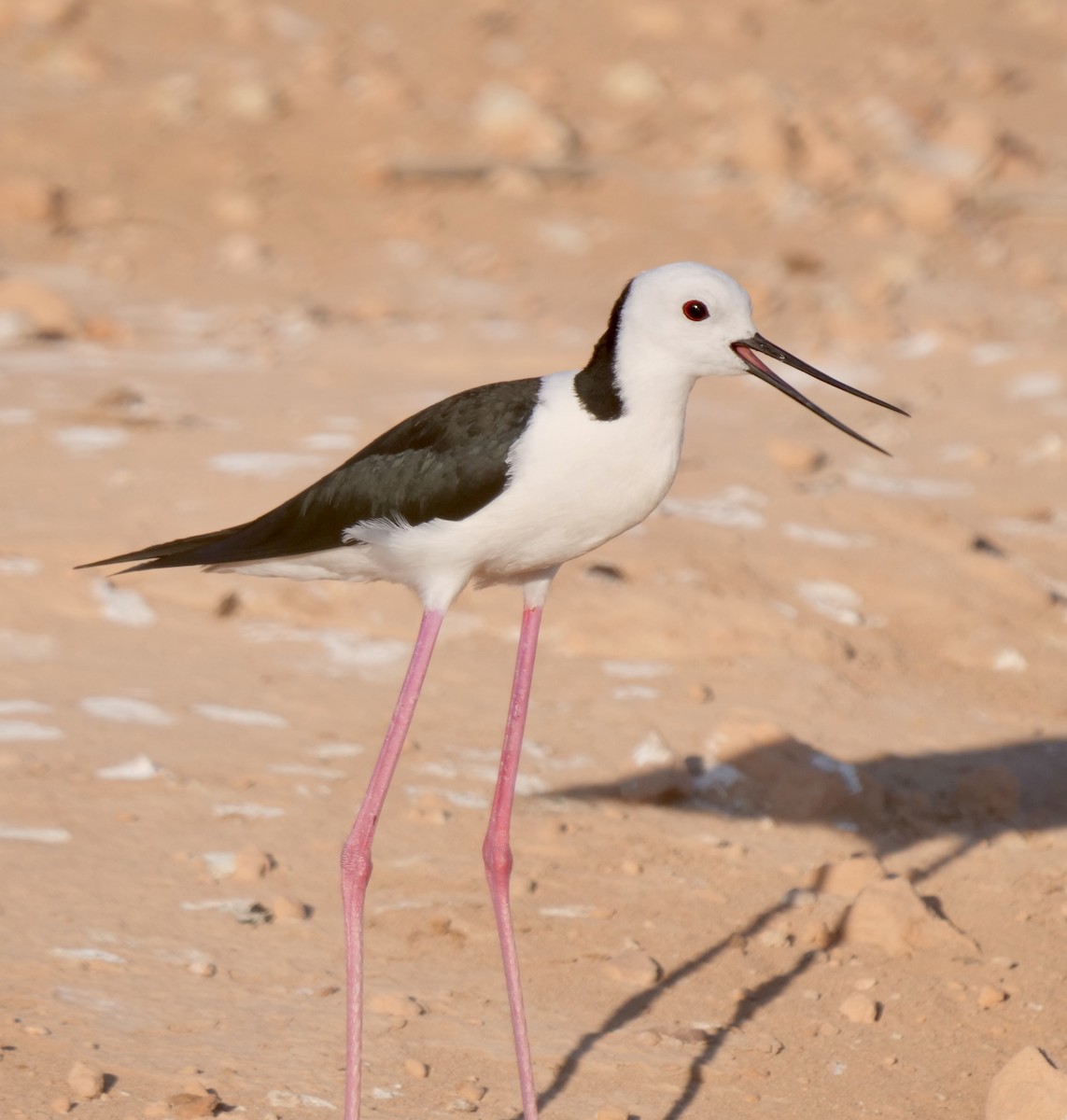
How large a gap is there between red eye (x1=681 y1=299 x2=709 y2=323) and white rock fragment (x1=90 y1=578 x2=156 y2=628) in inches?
98.3

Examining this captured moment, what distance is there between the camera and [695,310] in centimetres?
344

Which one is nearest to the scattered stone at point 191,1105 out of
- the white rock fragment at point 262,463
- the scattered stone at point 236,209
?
the white rock fragment at point 262,463

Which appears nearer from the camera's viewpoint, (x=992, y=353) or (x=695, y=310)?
(x=695, y=310)

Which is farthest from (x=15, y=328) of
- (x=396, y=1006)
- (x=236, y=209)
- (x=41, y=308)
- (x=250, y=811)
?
(x=396, y=1006)

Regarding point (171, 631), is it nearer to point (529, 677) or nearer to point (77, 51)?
point (529, 677)

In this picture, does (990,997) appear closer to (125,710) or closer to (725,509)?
(125,710)

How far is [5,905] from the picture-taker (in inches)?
150

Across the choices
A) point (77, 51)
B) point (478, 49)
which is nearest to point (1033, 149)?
point (478, 49)

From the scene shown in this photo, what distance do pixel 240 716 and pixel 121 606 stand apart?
77 cm

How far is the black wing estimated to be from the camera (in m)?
3.54

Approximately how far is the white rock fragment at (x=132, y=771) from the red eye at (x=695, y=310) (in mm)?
1871

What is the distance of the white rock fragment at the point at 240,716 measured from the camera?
4863 millimetres

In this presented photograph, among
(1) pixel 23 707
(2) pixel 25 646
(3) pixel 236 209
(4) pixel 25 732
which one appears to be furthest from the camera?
(3) pixel 236 209

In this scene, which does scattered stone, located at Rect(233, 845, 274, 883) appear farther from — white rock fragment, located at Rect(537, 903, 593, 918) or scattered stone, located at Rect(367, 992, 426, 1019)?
white rock fragment, located at Rect(537, 903, 593, 918)
